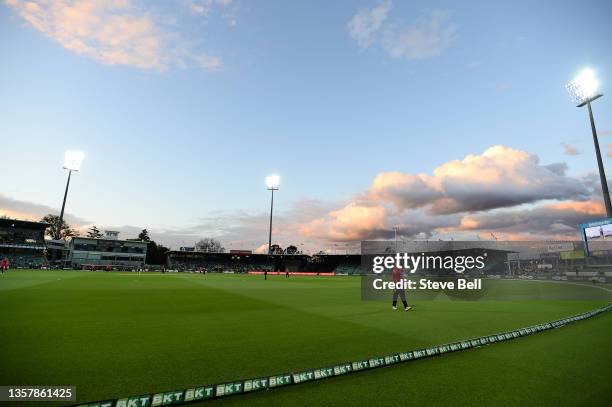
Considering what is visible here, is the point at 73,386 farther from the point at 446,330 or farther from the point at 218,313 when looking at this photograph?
the point at 446,330

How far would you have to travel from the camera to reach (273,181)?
8088 cm

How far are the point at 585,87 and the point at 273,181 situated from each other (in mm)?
64238

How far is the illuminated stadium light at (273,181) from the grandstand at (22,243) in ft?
190

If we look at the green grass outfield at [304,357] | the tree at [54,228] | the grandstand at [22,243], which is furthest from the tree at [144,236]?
the green grass outfield at [304,357]

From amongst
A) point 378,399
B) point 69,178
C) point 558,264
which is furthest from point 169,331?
point 558,264

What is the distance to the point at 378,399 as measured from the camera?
4.46 metres

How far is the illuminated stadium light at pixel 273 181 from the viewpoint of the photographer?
264 feet

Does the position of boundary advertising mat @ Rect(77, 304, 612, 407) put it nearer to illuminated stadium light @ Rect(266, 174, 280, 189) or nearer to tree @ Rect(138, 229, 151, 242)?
illuminated stadium light @ Rect(266, 174, 280, 189)

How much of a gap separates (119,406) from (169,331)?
5.64 meters

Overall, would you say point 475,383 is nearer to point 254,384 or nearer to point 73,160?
point 254,384

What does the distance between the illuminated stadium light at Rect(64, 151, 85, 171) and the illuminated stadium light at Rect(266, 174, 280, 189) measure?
41680 millimetres

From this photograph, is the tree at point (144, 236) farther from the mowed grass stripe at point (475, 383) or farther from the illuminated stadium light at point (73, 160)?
the mowed grass stripe at point (475, 383)

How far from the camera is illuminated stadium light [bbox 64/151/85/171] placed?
212ft

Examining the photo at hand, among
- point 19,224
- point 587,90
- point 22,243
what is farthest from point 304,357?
point 19,224
